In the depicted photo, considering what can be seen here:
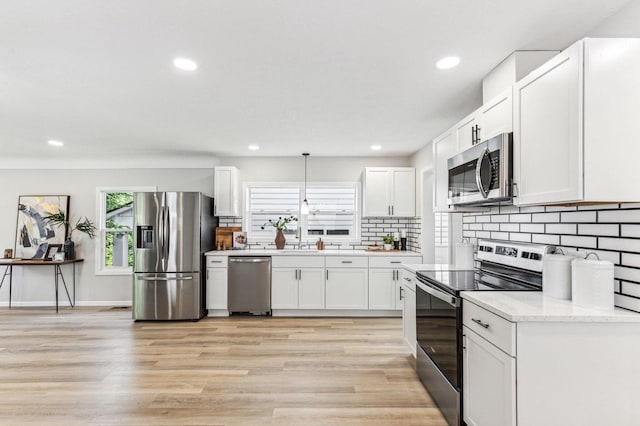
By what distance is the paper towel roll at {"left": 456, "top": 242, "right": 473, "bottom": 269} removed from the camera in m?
3.10

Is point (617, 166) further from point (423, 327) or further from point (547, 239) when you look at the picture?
point (423, 327)

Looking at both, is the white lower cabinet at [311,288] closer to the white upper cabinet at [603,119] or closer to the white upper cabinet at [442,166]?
the white upper cabinet at [442,166]

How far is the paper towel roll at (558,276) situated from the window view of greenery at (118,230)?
5685mm

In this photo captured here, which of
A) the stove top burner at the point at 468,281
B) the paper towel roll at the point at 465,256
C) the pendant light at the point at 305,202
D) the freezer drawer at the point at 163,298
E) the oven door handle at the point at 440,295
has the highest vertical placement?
the pendant light at the point at 305,202

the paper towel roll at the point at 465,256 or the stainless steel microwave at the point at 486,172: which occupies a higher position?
the stainless steel microwave at the point at 486,172

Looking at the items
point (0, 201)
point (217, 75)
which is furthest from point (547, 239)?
point (0, 201)

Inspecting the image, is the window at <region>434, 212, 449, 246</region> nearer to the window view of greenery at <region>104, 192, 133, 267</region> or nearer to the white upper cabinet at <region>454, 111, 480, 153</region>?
the white upper cabinet at <region>454, 111, 480, 153</region>

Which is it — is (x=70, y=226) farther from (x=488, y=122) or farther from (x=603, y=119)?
(x=603, y=119)

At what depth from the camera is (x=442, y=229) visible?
183 inches

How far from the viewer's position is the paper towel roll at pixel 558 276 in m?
1.90

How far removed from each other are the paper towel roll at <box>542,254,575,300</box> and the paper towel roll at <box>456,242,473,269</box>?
1.09 metres

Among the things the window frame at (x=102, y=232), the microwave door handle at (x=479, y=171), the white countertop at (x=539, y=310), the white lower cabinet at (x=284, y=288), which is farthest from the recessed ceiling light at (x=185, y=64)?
the window frame at (x=102, y=232)

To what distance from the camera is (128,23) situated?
6.25ft

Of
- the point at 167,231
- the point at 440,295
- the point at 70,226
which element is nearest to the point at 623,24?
the point at 440,295
